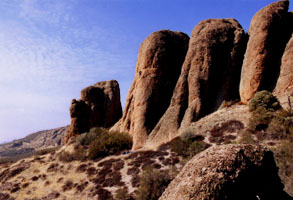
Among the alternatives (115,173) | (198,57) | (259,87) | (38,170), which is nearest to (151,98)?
(198,57)

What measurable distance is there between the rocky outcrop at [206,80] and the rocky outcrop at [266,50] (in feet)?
6.27

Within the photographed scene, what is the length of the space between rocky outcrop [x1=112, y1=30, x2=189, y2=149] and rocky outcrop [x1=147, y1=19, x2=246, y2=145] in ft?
4.29

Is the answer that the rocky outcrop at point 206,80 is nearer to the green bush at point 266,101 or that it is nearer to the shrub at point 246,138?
the green bush at point 266,101

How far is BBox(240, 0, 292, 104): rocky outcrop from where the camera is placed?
1906cm

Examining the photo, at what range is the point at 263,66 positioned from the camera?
62.1 feet

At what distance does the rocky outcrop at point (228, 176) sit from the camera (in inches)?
185

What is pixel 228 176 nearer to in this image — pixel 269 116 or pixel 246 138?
pixel 246 138

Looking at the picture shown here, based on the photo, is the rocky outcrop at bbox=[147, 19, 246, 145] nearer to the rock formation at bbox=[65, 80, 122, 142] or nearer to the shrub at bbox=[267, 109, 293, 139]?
the shrub at bbox=[267, 109, 293, 139]

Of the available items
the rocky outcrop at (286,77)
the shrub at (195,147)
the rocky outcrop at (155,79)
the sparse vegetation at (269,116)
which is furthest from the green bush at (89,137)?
the rocky outcrop at (286,77)

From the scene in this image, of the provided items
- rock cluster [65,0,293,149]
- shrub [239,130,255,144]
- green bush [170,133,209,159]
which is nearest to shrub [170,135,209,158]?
green bush [170,133,209,159]

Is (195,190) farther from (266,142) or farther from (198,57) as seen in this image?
(198,57)

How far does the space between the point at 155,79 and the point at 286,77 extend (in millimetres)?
12687

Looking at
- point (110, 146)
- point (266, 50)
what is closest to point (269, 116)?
point (266, 50)

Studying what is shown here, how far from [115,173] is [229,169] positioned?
50.0 ft
